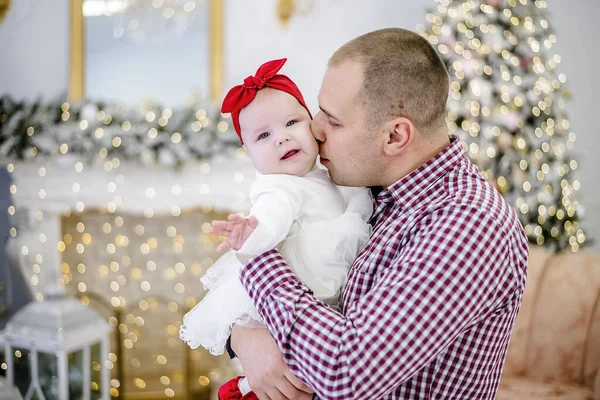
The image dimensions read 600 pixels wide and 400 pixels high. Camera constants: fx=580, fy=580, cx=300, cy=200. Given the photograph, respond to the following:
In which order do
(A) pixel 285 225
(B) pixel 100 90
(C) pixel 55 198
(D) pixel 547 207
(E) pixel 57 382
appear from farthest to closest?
1. (B) pixel 100 90
2. (C) pixel 55 198
3. (D) pixel 547 207
4. (E) pixel 57 382
5. (A) pixel 285 225

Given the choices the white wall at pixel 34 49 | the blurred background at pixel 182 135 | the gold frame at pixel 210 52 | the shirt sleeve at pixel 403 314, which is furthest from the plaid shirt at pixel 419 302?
the white wall at pixel 34 49

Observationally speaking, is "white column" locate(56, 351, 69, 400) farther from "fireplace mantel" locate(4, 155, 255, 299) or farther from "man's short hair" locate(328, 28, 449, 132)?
"fireplace mantel" locate(4, 155, 255, 299)

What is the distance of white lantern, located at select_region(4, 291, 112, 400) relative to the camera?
88.6 inches

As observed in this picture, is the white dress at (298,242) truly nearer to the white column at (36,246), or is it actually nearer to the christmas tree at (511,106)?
the christmas tree at (511,106)

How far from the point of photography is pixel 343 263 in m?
1.30

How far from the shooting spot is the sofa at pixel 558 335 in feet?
8.81

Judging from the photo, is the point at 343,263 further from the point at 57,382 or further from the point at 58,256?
the point at 58,256

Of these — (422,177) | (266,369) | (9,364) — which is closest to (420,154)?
(422,177)

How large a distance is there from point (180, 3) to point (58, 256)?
2033mm

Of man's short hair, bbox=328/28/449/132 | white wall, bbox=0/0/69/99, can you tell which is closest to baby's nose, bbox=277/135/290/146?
man's short hair, bbox=328/28/449/132

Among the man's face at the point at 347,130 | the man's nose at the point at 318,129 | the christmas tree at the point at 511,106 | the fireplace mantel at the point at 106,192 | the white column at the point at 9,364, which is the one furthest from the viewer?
the fireplace mantel at the point at 106,192

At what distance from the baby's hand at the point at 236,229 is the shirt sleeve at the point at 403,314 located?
5.7 inches

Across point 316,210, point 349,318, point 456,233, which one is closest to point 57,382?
point 316,210

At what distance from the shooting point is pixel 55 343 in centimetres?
223
